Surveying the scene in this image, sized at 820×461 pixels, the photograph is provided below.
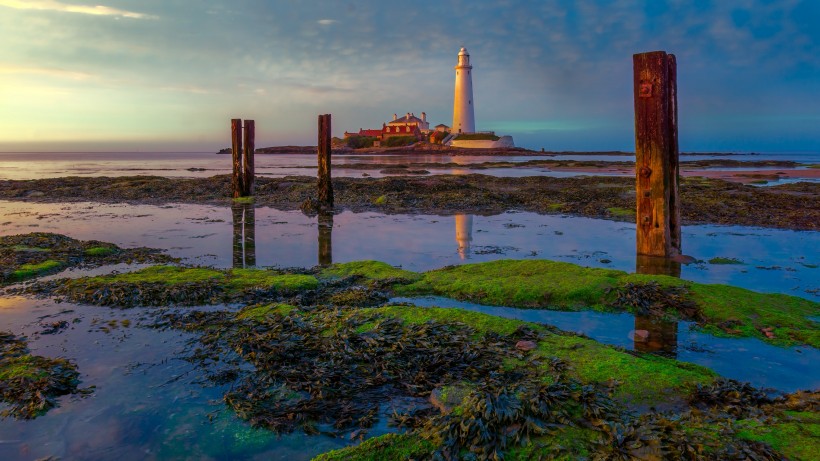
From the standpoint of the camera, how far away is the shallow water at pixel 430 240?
9.23 metres

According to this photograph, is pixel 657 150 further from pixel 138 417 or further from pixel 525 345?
pixel 138 417

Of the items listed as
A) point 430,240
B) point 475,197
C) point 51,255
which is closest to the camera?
point 51,255

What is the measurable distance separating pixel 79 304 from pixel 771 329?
870cm

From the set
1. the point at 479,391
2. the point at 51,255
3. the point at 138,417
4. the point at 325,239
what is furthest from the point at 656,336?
the point at 51,255

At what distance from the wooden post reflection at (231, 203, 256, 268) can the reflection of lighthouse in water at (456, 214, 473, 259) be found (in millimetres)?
4354

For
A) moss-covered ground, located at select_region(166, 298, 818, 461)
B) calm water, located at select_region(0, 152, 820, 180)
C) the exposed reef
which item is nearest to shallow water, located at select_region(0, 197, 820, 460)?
moss-covered ground, located at select_region(166, 298, 818, 461)

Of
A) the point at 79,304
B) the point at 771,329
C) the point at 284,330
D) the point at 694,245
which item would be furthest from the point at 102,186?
the point at 771,329

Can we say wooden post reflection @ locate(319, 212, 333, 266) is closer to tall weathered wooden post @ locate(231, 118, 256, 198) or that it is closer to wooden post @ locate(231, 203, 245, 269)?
wooden post @ locate(231, 203, 245, 269)

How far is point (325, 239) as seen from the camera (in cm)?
1252

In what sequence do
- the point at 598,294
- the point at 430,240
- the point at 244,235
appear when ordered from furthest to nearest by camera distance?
the point at 244,235
the point at 430,240
the point at 598,294

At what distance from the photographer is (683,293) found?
6.45 m

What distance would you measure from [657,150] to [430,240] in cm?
537

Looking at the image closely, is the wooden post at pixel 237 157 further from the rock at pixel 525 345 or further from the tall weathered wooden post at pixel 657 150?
the rock at pixel 525 345

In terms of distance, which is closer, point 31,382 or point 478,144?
point 31,382
